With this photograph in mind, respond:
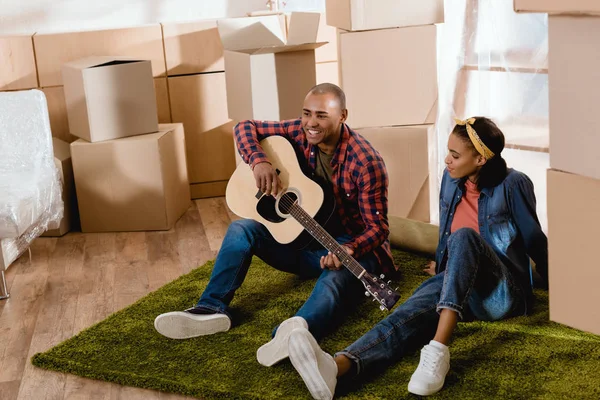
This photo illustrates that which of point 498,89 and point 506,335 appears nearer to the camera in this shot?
point 506,335

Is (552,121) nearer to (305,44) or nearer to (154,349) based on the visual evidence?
(154,349)

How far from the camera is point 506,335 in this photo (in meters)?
2.36

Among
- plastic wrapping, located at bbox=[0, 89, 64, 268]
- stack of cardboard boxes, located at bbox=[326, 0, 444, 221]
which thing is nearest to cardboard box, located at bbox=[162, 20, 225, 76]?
plastic wrapping, located at bbox=[0, 89, 64, 268]

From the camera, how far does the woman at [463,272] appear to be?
2027 mm

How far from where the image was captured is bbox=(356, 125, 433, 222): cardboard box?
3.21 m

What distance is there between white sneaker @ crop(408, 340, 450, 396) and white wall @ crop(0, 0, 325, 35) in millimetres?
2940

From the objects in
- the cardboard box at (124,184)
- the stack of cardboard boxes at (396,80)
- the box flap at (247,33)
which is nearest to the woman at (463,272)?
the stack of cardboard boxes at (396,80)

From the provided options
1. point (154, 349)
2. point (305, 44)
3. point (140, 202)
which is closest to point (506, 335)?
point (154, 349)

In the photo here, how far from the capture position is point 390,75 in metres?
3.17

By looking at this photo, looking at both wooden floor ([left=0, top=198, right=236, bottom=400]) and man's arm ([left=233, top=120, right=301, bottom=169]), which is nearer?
wooden floor ([left=0, top=198, right=236, bottom=400])

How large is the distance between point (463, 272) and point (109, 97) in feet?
7.13

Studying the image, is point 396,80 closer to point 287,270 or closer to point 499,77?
point 499,77

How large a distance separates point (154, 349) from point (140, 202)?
146 cm

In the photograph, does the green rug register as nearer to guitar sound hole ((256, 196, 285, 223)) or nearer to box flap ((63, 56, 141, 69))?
guitar sound hole ((256, 196, 285, 223))
